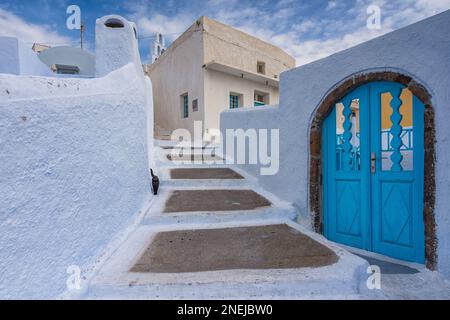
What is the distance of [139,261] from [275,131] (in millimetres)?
3161

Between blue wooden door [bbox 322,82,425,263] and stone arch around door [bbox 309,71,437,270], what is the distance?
0.30ft

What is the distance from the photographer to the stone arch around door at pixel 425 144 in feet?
8.22

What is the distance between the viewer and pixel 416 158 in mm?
2725

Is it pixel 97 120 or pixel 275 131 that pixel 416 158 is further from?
pixel 97 120

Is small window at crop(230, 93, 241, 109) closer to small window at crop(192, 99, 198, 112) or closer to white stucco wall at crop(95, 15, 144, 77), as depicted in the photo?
small window at crop(192, 99, 198, 112)

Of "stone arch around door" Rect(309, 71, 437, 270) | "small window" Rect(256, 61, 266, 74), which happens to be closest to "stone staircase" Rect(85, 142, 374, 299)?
"stone arch around door" Rect(309, 71, 437, 270)

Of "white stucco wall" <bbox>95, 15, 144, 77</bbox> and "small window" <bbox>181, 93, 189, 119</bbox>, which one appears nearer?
"white stucco wall" <bbox>95, 15, 144, 77</bbox>

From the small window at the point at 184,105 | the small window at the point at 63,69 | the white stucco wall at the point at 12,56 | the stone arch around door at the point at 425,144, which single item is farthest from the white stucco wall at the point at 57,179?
the small window at the point at 63,69

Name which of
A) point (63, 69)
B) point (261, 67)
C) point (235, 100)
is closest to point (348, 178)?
point (235, 100)

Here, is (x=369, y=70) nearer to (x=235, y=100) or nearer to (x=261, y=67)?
(x=235, y=100)

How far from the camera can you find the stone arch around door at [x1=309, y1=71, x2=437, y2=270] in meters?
2.51

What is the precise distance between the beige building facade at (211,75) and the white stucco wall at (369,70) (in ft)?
17.4

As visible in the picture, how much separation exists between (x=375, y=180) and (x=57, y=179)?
3425 mm
